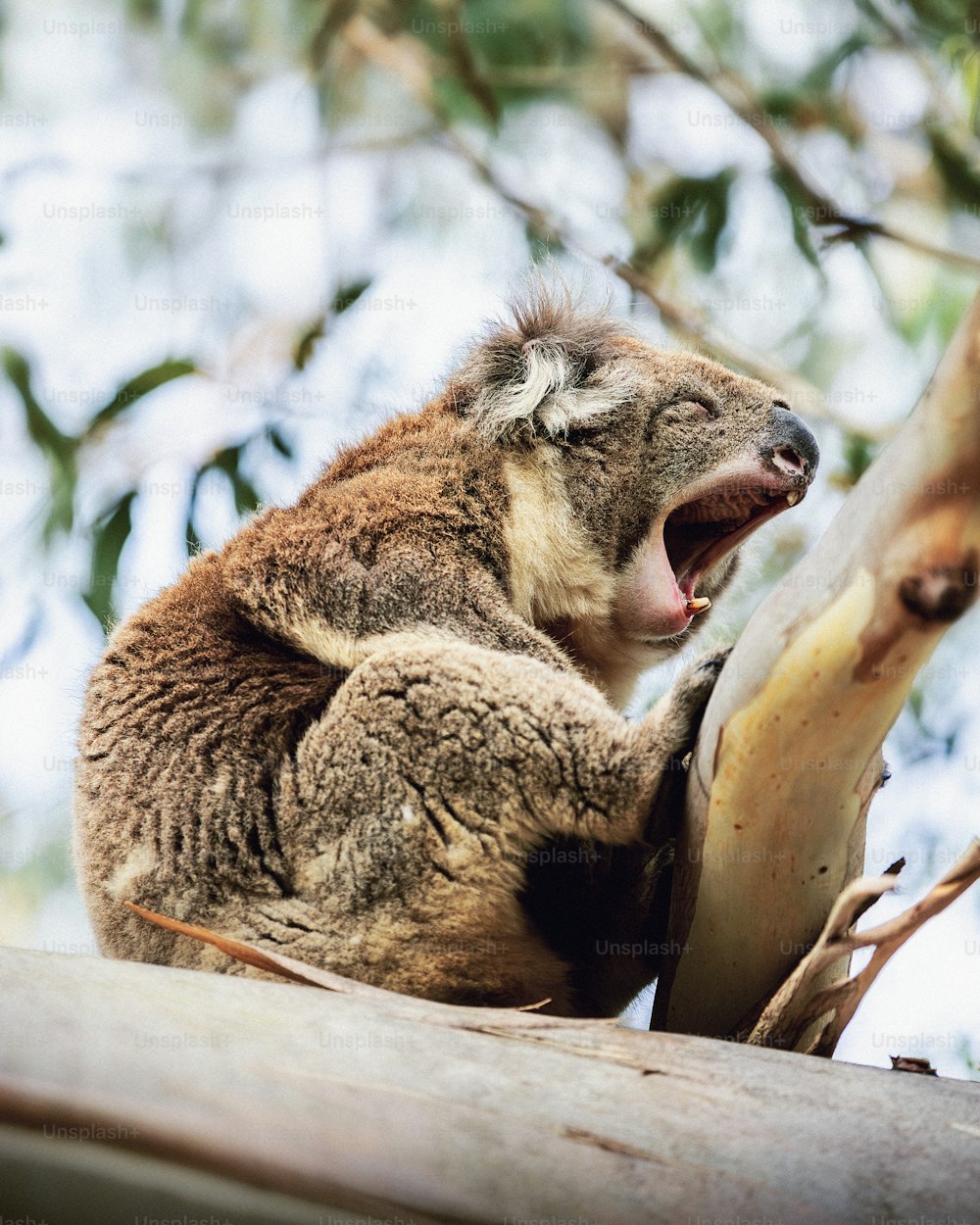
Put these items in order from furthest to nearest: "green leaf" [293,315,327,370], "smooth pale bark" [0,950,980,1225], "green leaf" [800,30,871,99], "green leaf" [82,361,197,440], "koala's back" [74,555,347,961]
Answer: "green leaf" [800,30,871,99] → "green leaf" [293,315,327,370] → "green leaf" [82,361,197,440] → "koala's back" [74,555,347,961] → "smooth pale bark" [0,950,980,1225]

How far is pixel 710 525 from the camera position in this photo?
3799mm

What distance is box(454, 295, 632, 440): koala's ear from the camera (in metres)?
3.54

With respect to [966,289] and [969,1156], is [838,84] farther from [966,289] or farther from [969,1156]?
[969,1156]

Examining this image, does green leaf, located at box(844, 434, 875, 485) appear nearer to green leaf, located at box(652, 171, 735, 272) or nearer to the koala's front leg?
green leaf, located at box(652, 171, 735, 272)

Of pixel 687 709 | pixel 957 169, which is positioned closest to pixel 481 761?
pixel 687 709

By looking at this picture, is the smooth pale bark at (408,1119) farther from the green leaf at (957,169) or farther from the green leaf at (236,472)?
the green leaf at (957,169)

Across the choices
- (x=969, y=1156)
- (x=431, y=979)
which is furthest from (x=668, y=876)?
(x=969, y=1156)

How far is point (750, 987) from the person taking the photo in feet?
8.36

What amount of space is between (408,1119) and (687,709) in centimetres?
96

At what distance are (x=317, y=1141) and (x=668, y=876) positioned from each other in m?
1.12

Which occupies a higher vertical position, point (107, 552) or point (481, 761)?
point (481, 761)

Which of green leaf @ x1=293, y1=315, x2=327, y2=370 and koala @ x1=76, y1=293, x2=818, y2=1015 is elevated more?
koala @ x1=76, y1=293, x2=818, y2=1015

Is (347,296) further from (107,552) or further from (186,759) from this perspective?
(186,759)

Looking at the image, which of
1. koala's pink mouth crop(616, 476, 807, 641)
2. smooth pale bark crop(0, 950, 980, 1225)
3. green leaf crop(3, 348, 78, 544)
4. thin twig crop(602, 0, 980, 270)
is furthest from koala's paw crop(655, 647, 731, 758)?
thin twig crop(602, 0, 980, 270)
